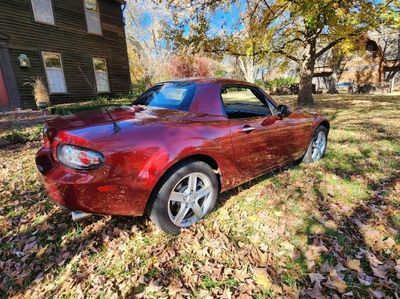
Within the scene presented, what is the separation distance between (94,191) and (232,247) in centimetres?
136

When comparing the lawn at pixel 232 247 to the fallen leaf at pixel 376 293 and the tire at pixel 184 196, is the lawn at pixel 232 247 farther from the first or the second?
the tire at pixel 184 196

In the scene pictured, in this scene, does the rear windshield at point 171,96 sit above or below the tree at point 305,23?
below

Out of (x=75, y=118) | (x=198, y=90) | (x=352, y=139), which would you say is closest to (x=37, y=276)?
(x=75, y=118)

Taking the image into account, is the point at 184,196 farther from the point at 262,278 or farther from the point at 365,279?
the point at 365,279

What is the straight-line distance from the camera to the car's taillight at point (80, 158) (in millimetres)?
2154

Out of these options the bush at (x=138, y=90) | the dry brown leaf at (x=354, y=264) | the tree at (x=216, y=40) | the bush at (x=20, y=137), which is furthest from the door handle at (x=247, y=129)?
the bush at (x=138, y=90)

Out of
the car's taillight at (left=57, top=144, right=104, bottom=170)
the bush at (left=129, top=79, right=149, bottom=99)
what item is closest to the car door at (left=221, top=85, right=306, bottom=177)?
the car's taillight at (left=57, top=144, right=104, bottom=170)

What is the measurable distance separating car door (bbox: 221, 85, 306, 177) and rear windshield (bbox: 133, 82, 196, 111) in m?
0.43

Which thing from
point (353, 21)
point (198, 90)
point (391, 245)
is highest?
point (353, 21)

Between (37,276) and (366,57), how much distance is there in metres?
32.3

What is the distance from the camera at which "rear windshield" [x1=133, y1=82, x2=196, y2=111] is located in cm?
306

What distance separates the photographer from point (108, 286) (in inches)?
86.4

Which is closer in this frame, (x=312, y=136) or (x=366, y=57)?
(x=312, y=136)

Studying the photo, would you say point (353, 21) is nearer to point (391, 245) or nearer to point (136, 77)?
point (391, 245)
